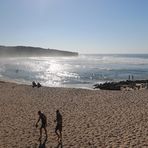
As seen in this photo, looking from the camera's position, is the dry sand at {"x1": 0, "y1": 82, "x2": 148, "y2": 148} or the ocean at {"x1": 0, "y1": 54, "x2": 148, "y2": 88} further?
the ocean at {"x1": 0, "y1": 54, "x2": 148, "y2": 88}

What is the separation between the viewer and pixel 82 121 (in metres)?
17.0

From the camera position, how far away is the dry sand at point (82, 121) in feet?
43.1

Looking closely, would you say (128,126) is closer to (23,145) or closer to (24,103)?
(23,145)

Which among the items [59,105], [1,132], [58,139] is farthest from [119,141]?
[59,105]

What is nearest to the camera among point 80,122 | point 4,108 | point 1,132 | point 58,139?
point 58,139

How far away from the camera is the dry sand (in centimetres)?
1314

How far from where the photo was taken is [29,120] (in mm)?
17578

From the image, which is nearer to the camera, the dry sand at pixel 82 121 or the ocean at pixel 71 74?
the dry sand at pixel 82 121

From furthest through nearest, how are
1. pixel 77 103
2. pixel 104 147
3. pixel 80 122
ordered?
1. pixel 77 103
2. pixel 80 122
3. pixel 104 147

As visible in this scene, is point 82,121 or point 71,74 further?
point 71,74

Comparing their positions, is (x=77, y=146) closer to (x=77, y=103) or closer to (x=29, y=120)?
(x=29, y=120)

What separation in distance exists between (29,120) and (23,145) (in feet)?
15.5

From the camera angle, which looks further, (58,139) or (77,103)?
(77,103)

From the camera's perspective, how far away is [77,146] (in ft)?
41.2
